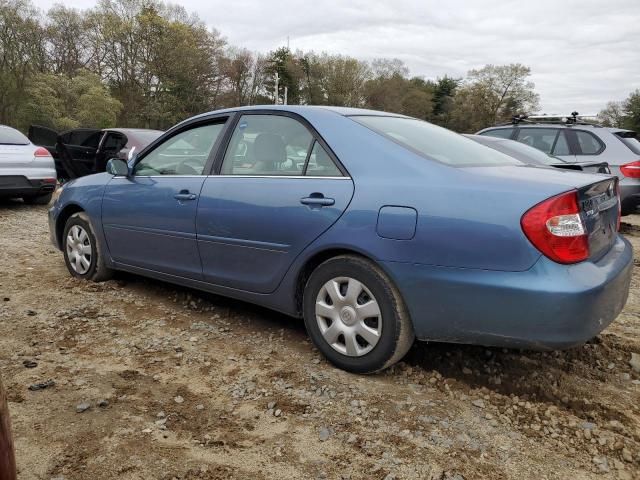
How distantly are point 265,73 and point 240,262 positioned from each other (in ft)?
190

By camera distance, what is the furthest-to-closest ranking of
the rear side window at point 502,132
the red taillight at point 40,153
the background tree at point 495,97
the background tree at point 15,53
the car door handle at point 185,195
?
the background tree at point 495,97 → the background tree at point 15,53 → the rear side window at point 502,132 → the red taillight at point 40,153 → the car door handle at point 185,195

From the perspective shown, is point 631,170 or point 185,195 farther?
point 631,170

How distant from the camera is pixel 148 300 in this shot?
4199 mm

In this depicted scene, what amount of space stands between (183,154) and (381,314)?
205cm

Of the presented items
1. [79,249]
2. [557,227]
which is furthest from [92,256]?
[557,227]

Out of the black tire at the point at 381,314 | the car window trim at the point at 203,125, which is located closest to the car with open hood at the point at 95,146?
the car window trim at the point at 203,125

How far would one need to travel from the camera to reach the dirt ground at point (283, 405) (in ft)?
7.15

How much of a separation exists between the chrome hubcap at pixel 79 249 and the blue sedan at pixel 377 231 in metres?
0.78

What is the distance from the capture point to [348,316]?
2.87 m

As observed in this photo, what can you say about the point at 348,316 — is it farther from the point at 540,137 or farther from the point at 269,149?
the point at 540,137

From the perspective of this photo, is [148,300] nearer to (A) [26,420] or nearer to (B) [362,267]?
(A) [26,420]

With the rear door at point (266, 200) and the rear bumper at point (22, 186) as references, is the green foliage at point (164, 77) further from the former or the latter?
the rear door at point (266, 200)

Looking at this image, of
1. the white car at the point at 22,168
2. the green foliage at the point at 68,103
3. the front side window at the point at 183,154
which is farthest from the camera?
the green foliage at the point at 68,103

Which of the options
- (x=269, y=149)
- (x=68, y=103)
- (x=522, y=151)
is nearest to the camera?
(x=269, y=149)
